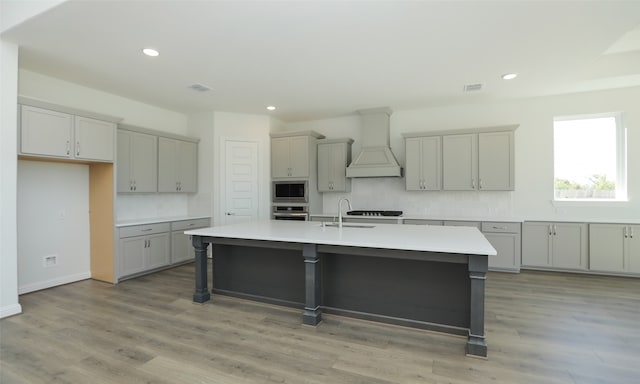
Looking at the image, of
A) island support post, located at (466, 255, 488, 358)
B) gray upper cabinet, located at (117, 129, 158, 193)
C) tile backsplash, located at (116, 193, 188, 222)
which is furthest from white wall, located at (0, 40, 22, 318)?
island support post, located at (466, 255, 488, 358)

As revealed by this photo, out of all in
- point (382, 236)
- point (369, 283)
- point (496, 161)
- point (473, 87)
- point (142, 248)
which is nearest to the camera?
point (382, 236)

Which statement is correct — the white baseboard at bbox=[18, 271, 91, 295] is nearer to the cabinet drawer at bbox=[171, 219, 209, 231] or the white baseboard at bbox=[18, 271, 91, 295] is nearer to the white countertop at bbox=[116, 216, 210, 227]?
the white countertop at bbox=[116, 216, 210, 227]

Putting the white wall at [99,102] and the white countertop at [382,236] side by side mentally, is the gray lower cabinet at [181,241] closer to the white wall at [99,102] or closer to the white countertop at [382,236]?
the white wall at [99,102]

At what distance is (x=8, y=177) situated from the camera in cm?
319

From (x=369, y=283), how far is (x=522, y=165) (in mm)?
3900

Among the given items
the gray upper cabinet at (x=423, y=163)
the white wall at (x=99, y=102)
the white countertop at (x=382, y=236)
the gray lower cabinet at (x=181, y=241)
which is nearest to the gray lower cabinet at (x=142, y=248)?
the gray lower cabinet at (x=181, y=241)

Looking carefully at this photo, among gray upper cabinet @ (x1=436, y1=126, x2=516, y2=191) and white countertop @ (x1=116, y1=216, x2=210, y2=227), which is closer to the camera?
white countertop @ (x1=116, y1=216, x2=210, y2=227)

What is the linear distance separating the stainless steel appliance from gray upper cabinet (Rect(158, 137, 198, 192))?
5.18 ft

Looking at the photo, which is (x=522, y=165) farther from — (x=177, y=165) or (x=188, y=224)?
(x=177, y=165)

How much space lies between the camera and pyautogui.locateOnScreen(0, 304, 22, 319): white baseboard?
316 centimetres

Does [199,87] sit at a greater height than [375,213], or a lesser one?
greater

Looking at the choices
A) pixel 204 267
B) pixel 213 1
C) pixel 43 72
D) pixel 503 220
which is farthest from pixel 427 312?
pixel 43 72

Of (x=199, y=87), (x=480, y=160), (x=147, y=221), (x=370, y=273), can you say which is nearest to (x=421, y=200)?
(x=480, y=160)

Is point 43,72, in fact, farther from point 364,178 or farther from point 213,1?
point 364,178
